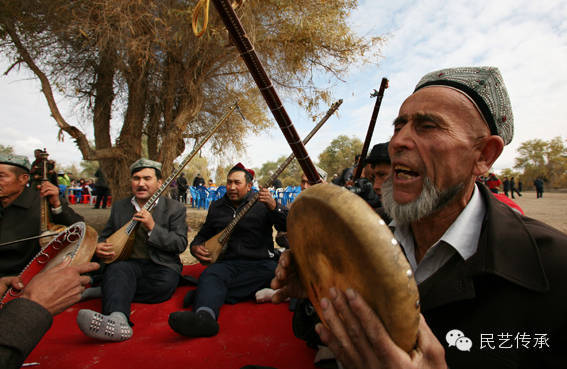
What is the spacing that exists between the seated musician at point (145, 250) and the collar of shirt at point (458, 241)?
253 centimetres

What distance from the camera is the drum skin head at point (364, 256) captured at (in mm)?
676

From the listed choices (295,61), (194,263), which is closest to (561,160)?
(295,61)

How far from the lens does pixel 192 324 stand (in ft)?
7.55

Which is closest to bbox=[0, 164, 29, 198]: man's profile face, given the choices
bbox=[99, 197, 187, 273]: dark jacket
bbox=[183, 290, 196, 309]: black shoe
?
bbox=[99, 197, 187, 273]: dark jacket

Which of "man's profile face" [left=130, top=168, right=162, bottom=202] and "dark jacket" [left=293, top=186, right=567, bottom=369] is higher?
"man's profile face" [left=130, top=168, right=162, bottom=202]

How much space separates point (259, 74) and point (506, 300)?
1.39 meters

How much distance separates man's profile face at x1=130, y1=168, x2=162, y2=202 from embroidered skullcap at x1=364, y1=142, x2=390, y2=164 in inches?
105

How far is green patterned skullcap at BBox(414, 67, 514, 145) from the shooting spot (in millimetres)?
1237

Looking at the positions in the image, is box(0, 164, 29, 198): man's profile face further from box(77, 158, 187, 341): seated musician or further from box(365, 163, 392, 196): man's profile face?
box(365, 163, 392, 196): man's profile face

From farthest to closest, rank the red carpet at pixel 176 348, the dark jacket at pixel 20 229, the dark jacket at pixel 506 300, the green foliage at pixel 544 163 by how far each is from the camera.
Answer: the green foliage at pixel 544 163, the dark jacket at pixel 20 229, the red carpet at pixel 176 348, the dark jacket at pixel 506 300

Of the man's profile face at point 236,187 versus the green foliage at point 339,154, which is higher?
the green foliage at point 339,154

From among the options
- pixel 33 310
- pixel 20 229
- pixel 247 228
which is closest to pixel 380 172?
pixel 247 228

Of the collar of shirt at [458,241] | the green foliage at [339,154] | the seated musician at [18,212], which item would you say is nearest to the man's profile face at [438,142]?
the collar of shirt at [458,241]

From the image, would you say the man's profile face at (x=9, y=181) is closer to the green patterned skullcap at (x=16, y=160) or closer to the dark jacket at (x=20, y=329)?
the green patterned skullcap at (x=16, y=160)
